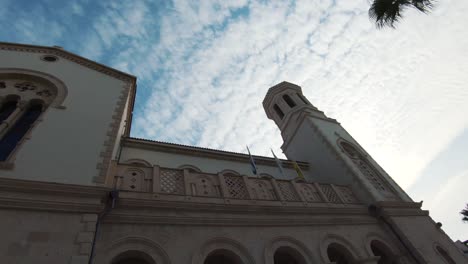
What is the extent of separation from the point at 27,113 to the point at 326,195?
1267cm

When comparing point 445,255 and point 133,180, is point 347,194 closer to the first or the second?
point 445,255

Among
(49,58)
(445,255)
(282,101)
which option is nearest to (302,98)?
(282,101)

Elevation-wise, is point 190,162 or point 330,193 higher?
point 190,162

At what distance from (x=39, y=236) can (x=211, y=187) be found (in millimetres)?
4894

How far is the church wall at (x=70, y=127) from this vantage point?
6273 millimetres

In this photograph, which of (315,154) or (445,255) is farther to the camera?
(315,154)

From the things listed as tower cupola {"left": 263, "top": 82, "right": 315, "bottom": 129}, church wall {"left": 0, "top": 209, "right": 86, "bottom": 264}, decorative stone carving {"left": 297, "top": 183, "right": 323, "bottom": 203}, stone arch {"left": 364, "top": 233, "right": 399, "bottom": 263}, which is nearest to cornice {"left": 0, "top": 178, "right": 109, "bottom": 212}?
church wall {"left": 0, "top": 209, "right": 86, "bottom": 264}

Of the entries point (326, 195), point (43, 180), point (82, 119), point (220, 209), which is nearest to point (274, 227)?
point (220, 209)

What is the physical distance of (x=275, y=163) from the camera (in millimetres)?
15273

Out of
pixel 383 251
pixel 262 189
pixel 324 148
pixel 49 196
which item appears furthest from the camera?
pixel 324 148

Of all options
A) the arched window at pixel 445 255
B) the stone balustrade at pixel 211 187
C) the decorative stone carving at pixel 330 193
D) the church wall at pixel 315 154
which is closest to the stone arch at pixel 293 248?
the stone balustrade at pixel 211 187

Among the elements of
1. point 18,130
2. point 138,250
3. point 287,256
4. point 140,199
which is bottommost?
point 138,250

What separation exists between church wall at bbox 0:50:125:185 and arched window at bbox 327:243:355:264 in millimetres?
8659

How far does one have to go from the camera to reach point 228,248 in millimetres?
7090
